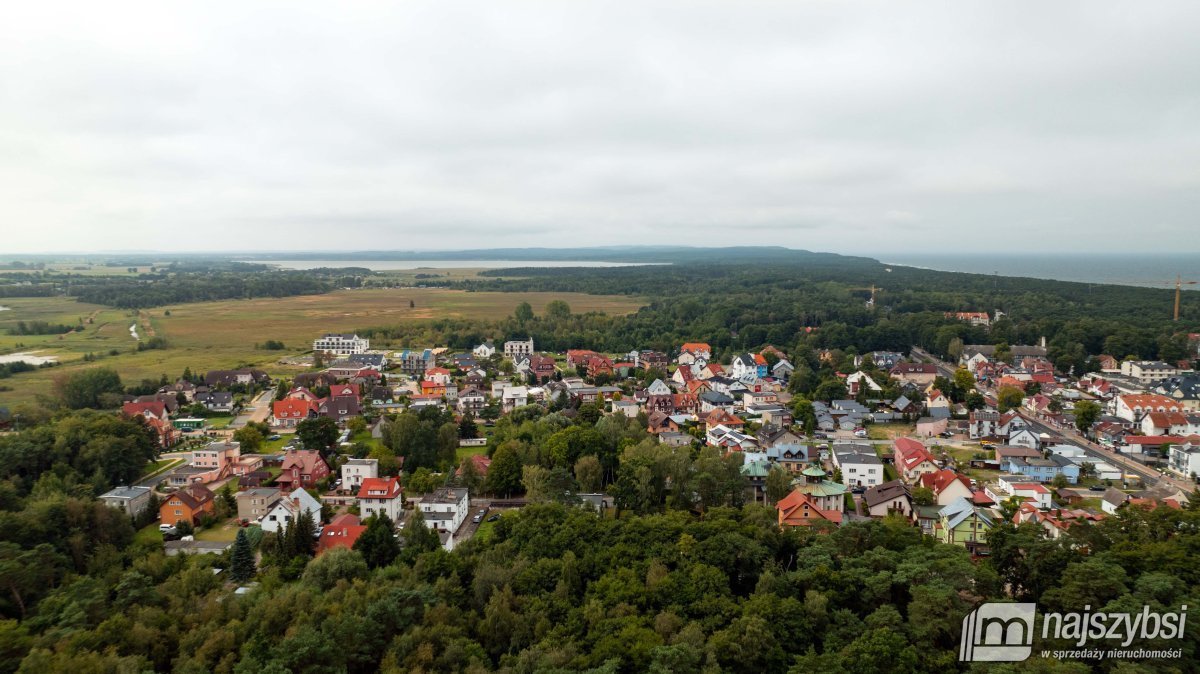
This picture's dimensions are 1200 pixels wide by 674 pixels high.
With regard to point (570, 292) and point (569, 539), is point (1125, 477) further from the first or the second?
point (570, 292)

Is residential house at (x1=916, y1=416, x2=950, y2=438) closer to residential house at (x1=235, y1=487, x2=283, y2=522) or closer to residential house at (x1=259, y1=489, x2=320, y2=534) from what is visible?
residential house at (x1=259, y1=489, x2=320, y2=534)

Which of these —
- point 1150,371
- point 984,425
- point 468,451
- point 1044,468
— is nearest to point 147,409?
point 468,451

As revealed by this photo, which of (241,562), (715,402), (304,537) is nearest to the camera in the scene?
(241,562)

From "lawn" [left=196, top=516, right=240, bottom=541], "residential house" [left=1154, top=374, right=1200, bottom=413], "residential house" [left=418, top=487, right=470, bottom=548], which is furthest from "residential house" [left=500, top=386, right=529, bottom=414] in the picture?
"residential house" [left=1154, top=374, right=1200, bottom=413]

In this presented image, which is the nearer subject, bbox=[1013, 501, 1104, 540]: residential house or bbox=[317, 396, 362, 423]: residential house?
bbox=[1013, 501, 1104, 540]: residential house

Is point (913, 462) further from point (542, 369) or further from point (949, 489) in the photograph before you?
point (542, 369)

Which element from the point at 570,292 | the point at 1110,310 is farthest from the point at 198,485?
the point at 570,292
